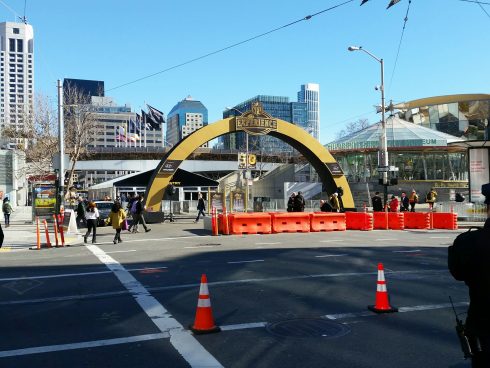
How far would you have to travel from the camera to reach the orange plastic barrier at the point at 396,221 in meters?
24.9

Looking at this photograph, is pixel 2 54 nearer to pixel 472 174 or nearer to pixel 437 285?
pixel 472 174

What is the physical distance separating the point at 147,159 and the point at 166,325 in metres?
85.4

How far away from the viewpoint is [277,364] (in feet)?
17.5

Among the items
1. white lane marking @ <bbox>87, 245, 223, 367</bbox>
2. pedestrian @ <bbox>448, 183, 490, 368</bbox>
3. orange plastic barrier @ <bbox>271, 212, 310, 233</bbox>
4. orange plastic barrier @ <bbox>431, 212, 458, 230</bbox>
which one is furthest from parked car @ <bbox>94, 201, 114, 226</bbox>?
pedestrian @ <bbox>448, 183, 490, 368</bbox>

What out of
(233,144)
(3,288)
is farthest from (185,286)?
(233,144)

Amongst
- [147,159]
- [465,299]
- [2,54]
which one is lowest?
[465,299]

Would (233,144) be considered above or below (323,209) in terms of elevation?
above

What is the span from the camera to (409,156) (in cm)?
5697

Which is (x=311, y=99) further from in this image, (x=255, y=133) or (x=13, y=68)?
(x=255, y=133)

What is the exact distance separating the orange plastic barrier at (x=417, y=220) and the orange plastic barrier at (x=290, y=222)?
578 cm

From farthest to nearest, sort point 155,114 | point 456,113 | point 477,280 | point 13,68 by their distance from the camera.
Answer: point 13,68 → point 456,113 → point 155,114 → point 477,280

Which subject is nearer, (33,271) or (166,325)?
(166,325)

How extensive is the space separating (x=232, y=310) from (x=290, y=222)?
15.2m

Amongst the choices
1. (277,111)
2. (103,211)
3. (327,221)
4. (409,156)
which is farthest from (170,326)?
(277,111)
